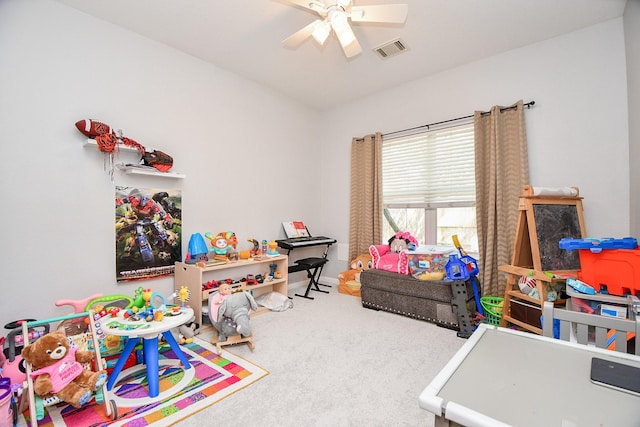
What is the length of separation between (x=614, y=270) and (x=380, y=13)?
2.16m

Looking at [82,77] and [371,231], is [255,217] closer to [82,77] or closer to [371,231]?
[371,231]

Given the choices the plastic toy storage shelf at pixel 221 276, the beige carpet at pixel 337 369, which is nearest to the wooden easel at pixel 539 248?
the beige carpet at pixel 337 369

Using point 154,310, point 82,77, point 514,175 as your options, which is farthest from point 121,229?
point 514,175

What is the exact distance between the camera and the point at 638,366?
80 cm

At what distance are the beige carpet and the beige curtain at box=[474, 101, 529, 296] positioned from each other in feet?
2.98

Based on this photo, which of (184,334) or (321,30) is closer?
(321,30)

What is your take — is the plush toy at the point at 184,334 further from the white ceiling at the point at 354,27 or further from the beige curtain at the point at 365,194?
the white ceiling at the point at 354,27

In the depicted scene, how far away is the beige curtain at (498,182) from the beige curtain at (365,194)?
1213 millimetres

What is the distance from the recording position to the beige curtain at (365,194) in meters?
3.89

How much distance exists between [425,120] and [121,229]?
3492mm

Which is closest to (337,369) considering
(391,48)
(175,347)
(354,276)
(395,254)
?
(175,347)

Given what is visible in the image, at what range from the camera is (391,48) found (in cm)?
289

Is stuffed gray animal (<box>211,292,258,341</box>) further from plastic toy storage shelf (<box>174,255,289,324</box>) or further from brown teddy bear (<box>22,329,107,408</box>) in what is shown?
brown teddy bear (<box>22,329,107,408</box>)

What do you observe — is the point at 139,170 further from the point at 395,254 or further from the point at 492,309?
the point at 492,309
